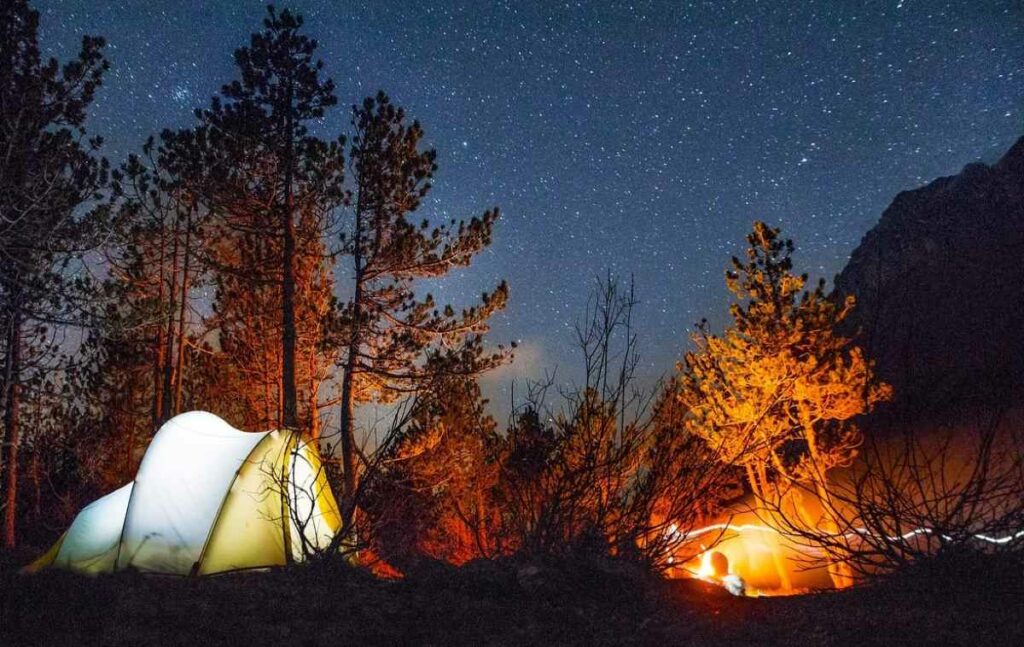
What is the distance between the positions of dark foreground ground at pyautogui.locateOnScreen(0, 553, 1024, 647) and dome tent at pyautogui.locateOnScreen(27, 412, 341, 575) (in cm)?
237

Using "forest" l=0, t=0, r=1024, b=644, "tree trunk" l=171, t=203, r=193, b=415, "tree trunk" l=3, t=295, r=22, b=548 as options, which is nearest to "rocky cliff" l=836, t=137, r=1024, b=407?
"forest" l=0, t=0, r=1024, b=644

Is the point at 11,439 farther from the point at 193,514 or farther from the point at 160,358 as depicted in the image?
the point at 193,514

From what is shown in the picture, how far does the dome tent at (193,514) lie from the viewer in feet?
20.8


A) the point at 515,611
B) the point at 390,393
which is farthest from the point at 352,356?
the point at 515,611

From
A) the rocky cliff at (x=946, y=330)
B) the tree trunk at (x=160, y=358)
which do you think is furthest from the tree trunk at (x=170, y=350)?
the rocky cliff at (x=946, y=330)

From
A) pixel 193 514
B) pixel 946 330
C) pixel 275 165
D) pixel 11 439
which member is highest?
pixel 275 165

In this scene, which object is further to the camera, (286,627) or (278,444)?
(278,444)

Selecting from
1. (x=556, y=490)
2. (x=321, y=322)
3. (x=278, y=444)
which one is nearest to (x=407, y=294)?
(x=321, y=322)

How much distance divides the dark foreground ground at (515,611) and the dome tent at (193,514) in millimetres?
2366

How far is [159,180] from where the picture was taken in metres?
15.0

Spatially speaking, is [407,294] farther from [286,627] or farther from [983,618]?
[983,618]

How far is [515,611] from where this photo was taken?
3424 mm

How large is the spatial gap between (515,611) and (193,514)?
15.5ft

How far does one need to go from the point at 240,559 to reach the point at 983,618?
6320 millimetres
